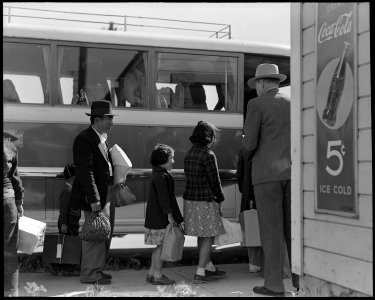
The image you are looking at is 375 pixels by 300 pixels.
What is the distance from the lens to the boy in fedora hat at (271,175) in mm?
4633

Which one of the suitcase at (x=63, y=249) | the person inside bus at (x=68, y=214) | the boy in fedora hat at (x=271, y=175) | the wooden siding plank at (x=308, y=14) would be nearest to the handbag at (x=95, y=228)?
the person inside bus at (x=68, y=214)

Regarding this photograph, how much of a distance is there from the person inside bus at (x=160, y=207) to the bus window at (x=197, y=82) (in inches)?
57.9

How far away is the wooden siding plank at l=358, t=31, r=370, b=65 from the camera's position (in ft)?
11.1

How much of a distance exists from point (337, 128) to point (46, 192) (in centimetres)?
395

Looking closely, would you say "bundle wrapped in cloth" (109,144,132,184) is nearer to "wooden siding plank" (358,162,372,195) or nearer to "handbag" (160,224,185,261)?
"handbag" (160,224,185,261)

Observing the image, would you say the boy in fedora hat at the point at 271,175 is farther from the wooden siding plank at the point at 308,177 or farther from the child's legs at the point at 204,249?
the child's legs at the point at 204,249

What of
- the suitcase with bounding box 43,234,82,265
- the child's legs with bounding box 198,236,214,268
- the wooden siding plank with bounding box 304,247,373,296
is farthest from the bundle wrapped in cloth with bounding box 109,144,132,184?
the wooden siding plank with bounding box 304,247,373,296

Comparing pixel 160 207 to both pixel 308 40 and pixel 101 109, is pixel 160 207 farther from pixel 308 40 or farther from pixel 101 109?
pixel 308 40

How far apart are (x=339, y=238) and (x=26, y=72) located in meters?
4.46

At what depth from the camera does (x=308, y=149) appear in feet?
13.3

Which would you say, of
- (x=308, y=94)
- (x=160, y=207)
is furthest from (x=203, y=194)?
(x=308, y=94)

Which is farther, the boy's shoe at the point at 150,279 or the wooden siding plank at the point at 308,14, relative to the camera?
the boy's shoe at the point at 150,279

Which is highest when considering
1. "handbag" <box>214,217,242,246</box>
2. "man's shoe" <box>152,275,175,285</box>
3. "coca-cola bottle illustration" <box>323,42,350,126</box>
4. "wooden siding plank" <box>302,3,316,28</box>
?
"wooden siding plank" <box>302,3,316,28</box>

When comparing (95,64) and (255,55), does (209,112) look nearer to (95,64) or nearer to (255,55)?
(255,55)
